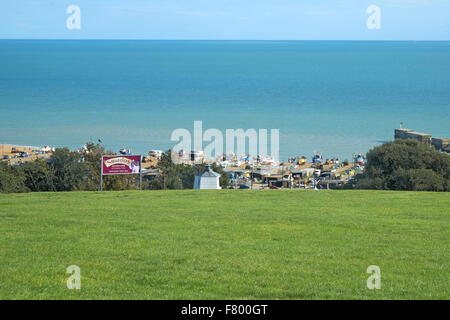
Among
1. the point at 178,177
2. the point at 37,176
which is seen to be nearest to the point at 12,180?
the point at 37,176

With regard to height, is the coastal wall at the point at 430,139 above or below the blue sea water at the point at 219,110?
below

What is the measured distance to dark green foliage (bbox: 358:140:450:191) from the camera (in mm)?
24250

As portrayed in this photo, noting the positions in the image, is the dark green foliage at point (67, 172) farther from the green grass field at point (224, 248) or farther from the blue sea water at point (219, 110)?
the blue sea water at point (219, 110)

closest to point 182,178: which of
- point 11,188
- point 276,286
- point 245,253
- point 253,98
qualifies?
point 11,188

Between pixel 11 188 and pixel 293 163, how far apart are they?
22.9m

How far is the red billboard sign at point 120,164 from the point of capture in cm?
2086

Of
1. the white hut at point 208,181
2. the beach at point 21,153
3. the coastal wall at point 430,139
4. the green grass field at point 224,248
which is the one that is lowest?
the green grass field at point 224,248

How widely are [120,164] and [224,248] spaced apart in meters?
10.8

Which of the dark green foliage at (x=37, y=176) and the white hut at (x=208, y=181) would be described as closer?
the white hut at (x=208, y=181)

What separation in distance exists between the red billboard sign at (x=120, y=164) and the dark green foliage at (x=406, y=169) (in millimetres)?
9540

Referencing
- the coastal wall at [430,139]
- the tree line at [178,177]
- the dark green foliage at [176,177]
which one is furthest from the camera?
the coastal wall at [430,139]

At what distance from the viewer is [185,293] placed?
8.27 metres

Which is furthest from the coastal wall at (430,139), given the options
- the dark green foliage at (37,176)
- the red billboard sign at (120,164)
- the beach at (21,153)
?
Result: the red billboard sign at (120,164)
